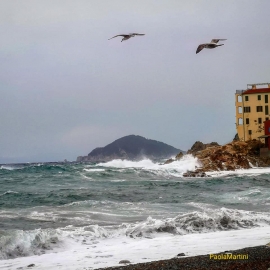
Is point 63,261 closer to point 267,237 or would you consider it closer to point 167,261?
point 167,261

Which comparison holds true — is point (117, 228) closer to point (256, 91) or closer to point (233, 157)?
point (233, 157)

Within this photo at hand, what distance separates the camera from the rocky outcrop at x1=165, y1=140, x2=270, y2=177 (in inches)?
1987

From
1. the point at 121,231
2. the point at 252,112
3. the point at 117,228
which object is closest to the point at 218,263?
the point at 121,231

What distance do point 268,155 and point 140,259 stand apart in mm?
47142

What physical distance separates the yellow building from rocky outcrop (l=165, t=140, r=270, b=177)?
7.03 m

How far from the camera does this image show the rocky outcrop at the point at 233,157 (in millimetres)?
50481

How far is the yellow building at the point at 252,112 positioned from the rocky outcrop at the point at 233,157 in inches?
277

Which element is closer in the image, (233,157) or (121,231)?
(121,231)

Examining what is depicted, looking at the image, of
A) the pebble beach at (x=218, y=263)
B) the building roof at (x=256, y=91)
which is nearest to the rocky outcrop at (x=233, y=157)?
the building roof at (x=256, y=91)

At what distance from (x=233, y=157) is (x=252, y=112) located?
14.5 metres

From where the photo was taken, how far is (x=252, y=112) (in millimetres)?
64812

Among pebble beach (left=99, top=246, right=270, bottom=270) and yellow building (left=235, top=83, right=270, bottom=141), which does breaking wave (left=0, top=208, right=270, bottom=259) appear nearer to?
pebble beach (left=99, top=246, right=270, bottom=270)

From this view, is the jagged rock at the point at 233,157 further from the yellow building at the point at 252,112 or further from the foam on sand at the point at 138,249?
the foam on sand at the point at 138,249

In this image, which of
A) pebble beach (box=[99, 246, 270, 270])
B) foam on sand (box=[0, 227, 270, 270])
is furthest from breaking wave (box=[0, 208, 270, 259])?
pebble beach (box=[99, 246, 270, 270])
